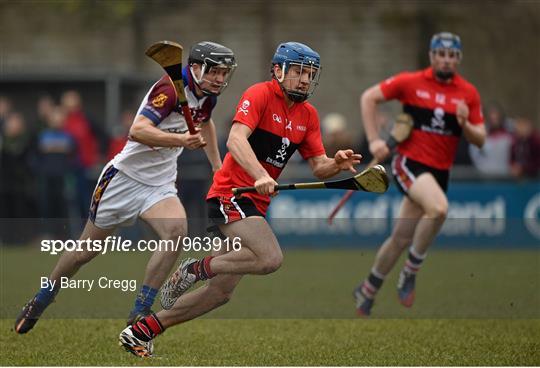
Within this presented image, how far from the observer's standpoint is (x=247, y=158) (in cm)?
759

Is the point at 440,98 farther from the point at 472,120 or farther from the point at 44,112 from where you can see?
the point at 44,112

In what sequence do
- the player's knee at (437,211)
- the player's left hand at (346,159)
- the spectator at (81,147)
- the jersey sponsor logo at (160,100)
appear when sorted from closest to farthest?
the player's left hand at (346,159) → the jersey sponsor logo at (160,100) → the player's knee at (437,211) → the spectator at (81,147)

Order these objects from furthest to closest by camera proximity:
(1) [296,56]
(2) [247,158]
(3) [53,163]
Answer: (3) [53,163], (1) [296,56], (2) [247,158]

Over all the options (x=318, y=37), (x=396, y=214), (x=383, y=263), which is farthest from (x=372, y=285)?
(x=318, y=37)

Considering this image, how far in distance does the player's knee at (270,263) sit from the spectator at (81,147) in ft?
32.1

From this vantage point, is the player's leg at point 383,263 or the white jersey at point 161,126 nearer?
the white jersey at point 161,126

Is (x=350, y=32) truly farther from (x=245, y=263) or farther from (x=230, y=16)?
(x=245, y=263)

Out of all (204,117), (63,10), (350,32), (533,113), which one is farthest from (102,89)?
(204,117)

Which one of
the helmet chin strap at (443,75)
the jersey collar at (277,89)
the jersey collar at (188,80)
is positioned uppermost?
the jersey collar at (277,89)

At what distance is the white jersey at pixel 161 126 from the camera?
824 centimetres

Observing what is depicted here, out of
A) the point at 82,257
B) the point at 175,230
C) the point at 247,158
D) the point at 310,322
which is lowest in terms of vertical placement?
the point at 310,322

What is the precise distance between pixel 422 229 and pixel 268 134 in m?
2.88

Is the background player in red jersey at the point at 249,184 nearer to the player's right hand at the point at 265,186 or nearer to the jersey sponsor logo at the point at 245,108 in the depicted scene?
the jersey sponsor logo at the point at 245,108

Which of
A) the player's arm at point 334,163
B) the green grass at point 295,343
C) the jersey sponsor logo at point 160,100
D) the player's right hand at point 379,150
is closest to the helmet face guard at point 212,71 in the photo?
the jersey sponsor logo at point 160,100
